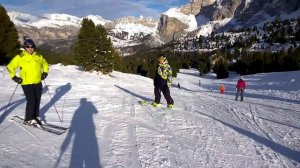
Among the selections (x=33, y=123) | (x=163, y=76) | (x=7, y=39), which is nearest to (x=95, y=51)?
(x=7, y=39)

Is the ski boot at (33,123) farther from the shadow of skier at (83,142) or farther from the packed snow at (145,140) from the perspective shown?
the shadow of skier at (83,142)

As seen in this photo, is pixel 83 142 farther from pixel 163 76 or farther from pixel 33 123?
pixel 163 76

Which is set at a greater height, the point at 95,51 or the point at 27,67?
the point at 95,51

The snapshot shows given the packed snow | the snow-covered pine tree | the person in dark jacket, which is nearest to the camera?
the packed snow

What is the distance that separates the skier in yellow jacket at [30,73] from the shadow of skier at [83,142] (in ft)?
4.00

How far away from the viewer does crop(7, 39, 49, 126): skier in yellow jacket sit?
971 cm

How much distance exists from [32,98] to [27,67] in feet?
2.93

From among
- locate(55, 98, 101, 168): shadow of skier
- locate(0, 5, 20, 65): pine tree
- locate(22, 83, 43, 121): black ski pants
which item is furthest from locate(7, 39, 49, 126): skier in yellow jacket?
locate(0, 5, 20, 65): pine tree

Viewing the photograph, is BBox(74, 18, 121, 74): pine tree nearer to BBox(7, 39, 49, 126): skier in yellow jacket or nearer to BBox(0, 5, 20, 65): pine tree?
BBox(0, 5, 20, 65): pine tree

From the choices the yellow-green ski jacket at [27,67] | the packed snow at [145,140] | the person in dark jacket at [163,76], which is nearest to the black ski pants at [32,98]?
the yellow-green ski jacket at [27,67]

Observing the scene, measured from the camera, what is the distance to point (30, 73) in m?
9.88

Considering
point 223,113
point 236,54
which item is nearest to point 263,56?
point 236,54

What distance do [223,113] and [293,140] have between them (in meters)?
5.28

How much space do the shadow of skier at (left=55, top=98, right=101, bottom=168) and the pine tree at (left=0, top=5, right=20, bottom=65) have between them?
3793cm
